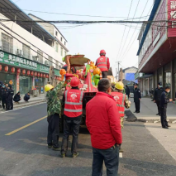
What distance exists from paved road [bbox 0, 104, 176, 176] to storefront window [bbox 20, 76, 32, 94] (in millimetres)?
20728

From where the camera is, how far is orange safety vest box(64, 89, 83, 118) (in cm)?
476

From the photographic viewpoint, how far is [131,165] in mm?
4227

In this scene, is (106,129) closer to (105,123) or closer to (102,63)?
(105,123)

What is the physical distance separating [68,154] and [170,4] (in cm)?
987

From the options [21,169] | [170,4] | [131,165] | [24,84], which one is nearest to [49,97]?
[21,169]

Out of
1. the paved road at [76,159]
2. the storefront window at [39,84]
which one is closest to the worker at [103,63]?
the paved road at [76,159]

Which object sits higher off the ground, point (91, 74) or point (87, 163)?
point (91, 74)

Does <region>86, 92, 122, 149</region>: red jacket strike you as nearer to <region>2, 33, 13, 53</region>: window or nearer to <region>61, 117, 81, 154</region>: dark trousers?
<region>61, 117, 81, 154</region>: dark trousers

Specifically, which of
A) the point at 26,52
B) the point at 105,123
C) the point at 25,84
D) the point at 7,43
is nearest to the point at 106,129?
the point at 105,123

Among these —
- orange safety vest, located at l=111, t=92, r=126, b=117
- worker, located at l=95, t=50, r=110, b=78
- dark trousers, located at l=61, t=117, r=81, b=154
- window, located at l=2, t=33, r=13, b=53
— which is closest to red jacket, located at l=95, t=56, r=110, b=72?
worker, located at l=95, t=50, r=110, b=78

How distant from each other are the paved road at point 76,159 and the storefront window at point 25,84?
2073 cm

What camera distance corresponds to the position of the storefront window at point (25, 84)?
87.5ft

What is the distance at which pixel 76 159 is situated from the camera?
15.1 ft

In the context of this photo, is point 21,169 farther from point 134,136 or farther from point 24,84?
point 24,84
